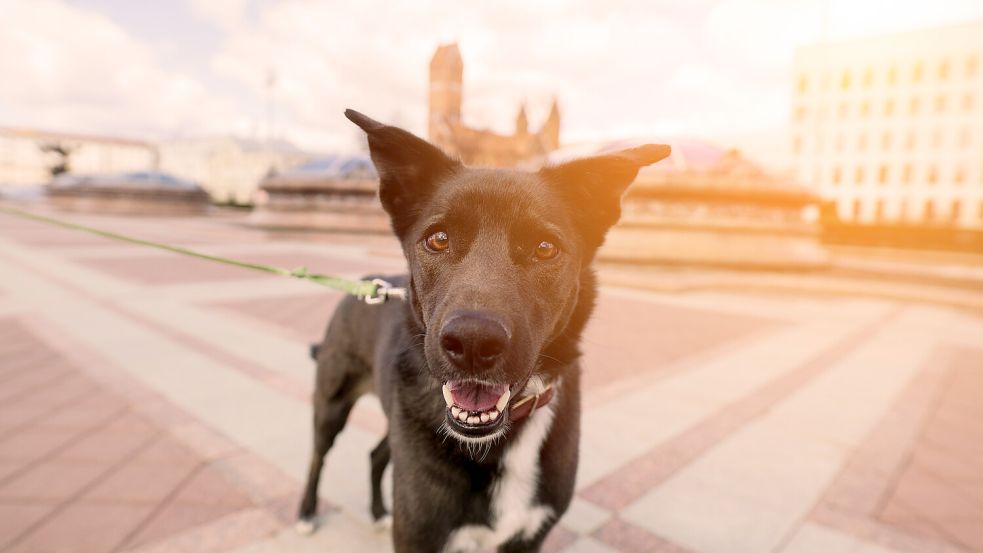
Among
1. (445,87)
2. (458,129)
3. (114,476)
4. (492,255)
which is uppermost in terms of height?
(445,87)

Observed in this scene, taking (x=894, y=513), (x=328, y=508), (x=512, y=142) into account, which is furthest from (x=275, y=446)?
(x=512, y=142)

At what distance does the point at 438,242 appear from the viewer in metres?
1.90

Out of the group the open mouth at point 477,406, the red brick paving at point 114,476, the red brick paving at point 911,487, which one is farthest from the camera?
the red brick paving at point 911,487

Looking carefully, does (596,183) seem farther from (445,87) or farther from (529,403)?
(445,87)

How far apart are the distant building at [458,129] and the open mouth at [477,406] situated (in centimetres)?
7378

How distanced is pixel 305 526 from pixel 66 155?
57964 millimetres

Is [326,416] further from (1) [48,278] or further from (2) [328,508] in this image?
(1) [48,278]

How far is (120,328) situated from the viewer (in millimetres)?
5887

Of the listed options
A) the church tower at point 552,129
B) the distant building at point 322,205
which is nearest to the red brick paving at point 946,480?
the distant building at point 322,205

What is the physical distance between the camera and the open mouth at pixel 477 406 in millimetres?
1663

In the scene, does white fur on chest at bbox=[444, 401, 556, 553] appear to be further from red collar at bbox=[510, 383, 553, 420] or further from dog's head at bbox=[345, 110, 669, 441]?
dog's head at bbox=[345, 110, 669, 441]

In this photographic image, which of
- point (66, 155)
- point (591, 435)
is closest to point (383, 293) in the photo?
point (591, 435)

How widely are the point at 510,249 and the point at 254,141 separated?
438 feet

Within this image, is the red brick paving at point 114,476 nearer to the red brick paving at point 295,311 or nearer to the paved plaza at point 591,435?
the paved plaza at point 591,435
